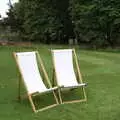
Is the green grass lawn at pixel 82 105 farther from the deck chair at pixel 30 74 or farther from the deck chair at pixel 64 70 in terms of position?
the deck chair at pixel 64 70

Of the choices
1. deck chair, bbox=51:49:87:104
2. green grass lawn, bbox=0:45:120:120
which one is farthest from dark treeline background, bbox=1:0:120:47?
deck chair, bbox=51:49:87:104

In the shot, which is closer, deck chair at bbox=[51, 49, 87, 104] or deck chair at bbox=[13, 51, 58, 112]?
deck chair at bbox=[13, 51, 58, 112]

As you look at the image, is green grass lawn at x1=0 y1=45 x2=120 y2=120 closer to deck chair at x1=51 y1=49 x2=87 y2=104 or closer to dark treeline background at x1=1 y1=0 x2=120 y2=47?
deck chair at x1=51 y1=49 x2=87 y2=104

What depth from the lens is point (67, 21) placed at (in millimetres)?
37688

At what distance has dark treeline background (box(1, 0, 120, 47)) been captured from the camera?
30.4 meters

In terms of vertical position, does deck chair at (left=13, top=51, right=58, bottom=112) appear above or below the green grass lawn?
above

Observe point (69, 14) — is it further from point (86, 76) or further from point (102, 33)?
point (86, 76)

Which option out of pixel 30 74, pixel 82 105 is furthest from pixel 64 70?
pixel 82 105

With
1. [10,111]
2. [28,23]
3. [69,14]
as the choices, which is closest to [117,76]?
[10,111]

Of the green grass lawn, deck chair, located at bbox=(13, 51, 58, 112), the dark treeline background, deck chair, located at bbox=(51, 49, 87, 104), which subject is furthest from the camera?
the dark treeline background

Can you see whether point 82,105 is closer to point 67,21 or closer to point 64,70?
point 64,70

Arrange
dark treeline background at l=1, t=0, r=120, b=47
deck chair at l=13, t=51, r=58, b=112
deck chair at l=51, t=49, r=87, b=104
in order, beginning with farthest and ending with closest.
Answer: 1. dark treeline background at l=1, t=0, r=120, b=47
2. deck chair at l=51, t=49, r=87, b=104
3. deck chair at l=13, t=51, r=58, b=112

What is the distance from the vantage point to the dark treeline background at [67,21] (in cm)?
3038

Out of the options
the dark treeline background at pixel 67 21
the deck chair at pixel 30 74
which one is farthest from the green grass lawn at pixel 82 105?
the dark treeline background at pixel 67 21
